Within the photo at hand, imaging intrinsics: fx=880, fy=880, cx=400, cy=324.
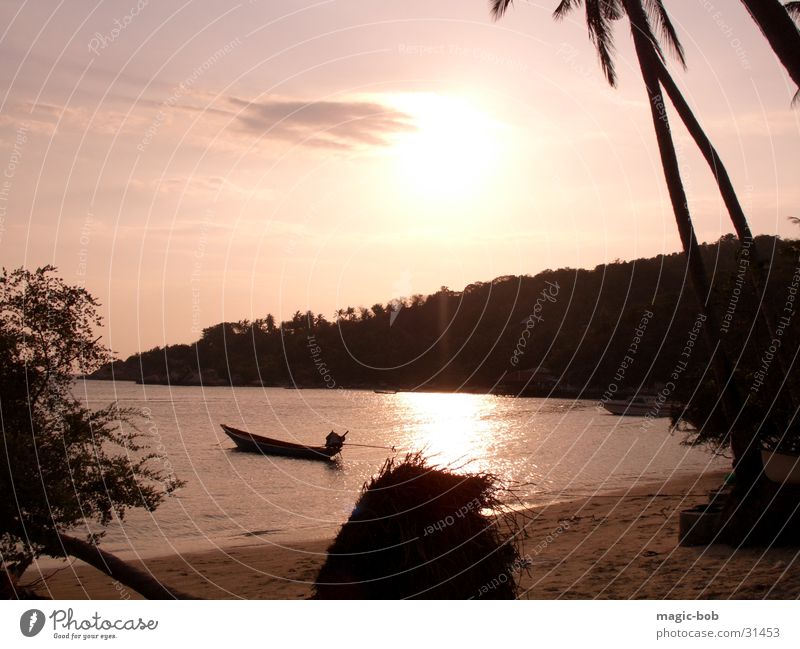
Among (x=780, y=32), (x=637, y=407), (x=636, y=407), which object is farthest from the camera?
(x=636, y=407)

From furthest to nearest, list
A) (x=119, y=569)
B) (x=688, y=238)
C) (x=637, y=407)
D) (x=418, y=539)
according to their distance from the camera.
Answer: (x=637, y=407) < (x=688, y=238) < (x=119, y=569) < (x=418, y=539)

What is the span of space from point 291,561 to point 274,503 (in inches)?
780

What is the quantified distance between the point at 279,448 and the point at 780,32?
208 ft

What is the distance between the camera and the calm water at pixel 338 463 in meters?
35.8

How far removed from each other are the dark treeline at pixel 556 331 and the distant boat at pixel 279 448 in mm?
5664

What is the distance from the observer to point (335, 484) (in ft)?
181

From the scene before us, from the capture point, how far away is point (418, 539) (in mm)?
8297

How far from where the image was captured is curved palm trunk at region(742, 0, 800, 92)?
10.6m

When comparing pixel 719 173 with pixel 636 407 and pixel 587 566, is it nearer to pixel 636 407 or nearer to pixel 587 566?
pixel 587 566

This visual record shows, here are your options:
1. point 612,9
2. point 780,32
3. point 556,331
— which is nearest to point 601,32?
point 612,9

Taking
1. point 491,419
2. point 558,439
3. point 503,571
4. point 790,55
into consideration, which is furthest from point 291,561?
point 491,419

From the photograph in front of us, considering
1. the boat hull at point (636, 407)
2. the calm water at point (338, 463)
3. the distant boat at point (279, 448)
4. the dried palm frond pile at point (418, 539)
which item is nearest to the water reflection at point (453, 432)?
the calm water at point (338, 463)

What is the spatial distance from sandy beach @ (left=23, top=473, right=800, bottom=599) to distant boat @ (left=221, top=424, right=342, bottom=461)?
108 ft
